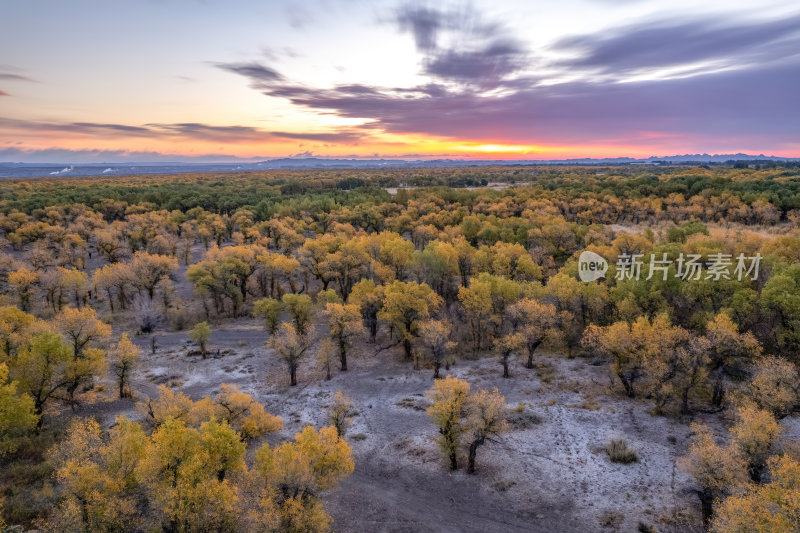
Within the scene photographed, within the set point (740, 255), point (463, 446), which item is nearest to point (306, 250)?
point (463, 446)

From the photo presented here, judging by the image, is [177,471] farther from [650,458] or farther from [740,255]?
[740,255]

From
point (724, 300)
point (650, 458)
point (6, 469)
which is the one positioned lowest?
point (6, 469)

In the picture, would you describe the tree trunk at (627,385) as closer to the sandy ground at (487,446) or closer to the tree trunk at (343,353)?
the sandy ground at (487,446)

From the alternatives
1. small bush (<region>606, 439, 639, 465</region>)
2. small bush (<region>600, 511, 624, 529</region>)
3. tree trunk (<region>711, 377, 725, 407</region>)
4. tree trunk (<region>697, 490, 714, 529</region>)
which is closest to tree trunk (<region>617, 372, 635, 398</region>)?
tree trunk (<region>711, 377, 725, 407</region>)

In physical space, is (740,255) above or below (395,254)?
above

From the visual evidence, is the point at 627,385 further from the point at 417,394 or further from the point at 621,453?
the point at 417,394

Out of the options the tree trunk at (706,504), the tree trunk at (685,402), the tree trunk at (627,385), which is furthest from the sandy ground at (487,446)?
the tree trunk at (685,402)

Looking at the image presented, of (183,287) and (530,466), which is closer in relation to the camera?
(530,466)
